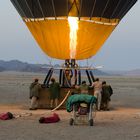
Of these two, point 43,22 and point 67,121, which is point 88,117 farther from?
point 43,22

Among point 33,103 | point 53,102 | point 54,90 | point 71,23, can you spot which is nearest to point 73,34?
point 71,23

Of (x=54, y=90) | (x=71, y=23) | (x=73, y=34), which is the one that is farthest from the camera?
(x=73, y=34)

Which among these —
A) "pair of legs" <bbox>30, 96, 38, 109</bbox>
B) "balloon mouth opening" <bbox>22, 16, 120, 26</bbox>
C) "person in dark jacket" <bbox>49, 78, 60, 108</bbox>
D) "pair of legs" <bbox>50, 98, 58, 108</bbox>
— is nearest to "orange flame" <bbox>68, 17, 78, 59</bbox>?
"balloon mouth opening" <bbox>22, 16, 120, 26</bbox>

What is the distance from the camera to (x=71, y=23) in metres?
20.9

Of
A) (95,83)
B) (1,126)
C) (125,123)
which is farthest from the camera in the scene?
(95,83)

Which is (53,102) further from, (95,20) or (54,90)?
(95,20)

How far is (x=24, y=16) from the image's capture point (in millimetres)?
21609

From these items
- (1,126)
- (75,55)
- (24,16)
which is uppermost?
(24,16)

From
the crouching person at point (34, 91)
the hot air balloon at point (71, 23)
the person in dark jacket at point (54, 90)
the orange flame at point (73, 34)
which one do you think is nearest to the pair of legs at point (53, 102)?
the person in dark jacket at point (54, 90)

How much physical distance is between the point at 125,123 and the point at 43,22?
673 centimetres

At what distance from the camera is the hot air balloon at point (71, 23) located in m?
20.6

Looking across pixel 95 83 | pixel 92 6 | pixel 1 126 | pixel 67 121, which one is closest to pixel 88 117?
pixel 67 121

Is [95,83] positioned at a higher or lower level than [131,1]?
lower

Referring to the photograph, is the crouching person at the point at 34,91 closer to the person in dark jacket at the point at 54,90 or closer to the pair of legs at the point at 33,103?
the pair of legs at the point at 33,103
